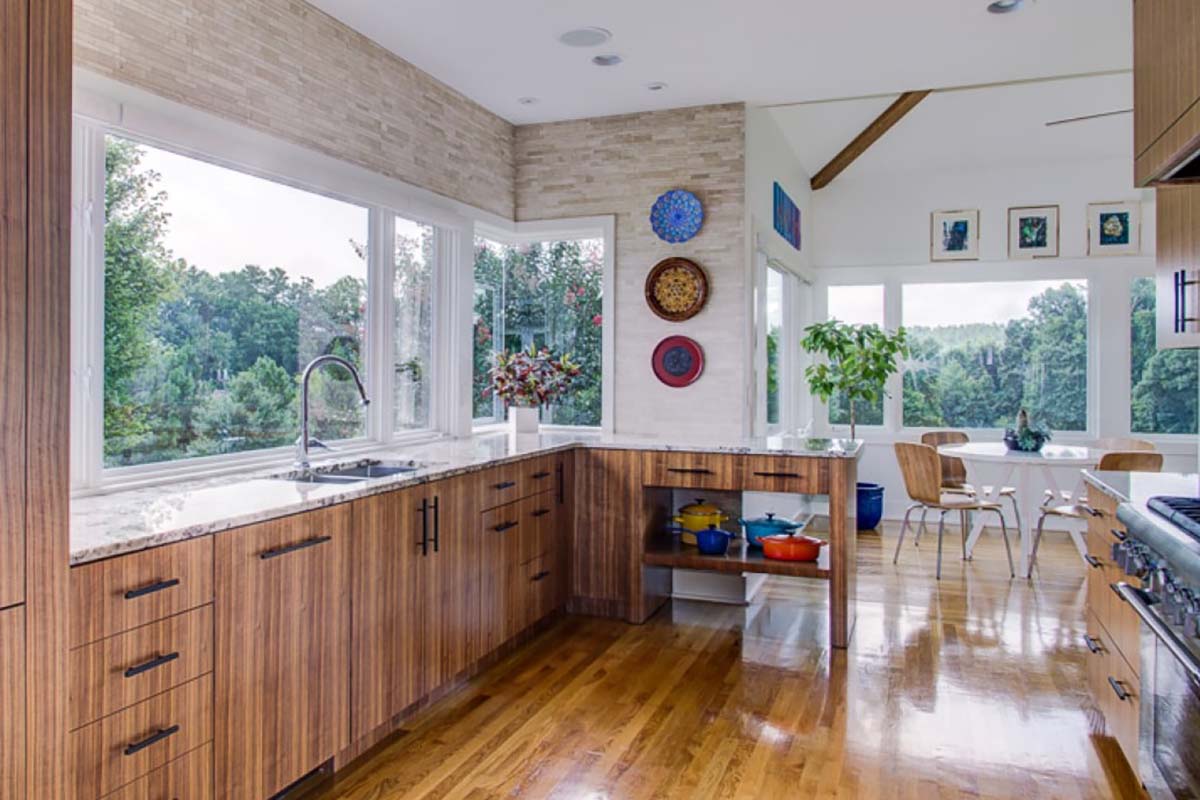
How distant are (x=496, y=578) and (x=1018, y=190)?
19.2 ft

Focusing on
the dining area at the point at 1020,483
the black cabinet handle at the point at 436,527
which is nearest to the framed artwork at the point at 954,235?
the dining area at the point at 1020,483

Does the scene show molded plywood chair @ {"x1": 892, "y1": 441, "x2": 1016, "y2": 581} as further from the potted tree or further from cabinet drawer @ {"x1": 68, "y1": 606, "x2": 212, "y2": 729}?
cabinet drawer @ {"x1": 68, "y1": 606, "x2": 212, "y2": 729}

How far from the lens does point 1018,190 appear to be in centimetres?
693

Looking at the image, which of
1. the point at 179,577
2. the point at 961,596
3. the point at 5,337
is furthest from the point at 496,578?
the point at 961,596

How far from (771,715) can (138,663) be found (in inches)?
83.9

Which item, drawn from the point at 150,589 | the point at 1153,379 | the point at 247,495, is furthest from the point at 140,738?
the point at 1153,379

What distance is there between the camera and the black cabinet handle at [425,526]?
2875 mm

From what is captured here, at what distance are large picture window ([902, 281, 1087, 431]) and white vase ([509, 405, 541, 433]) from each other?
13.6 ft

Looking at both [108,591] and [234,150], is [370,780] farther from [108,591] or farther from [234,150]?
[234,150]

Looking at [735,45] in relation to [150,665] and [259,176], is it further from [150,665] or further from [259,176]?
[150,665]

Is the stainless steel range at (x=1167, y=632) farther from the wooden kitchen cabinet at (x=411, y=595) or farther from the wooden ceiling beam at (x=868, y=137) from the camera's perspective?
Result: the wooden ceiling beam at (x=868, y=137)

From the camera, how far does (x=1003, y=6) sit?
11.3ft

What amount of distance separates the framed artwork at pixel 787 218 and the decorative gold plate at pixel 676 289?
49.8 inches

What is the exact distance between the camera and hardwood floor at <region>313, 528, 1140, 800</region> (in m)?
2.52
